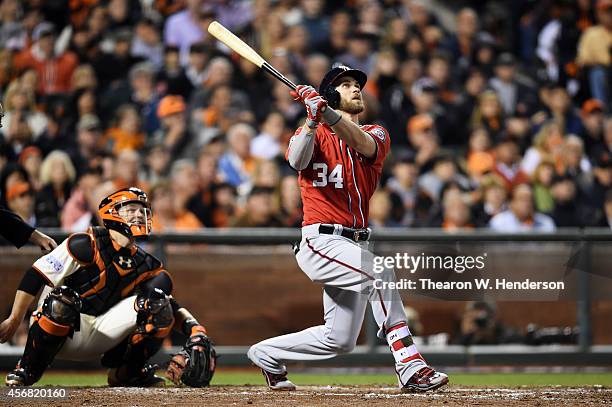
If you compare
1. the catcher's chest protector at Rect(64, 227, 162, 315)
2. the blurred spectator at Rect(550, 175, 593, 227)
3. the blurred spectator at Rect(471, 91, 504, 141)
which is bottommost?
the catcher's chest protector at Rect(64, 227, 162, 315)

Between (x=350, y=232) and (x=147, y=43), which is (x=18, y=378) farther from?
(x=147, y=43)

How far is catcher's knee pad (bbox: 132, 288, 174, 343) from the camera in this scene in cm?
604

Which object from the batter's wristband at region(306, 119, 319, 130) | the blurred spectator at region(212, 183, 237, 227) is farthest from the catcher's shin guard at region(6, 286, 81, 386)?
the blurred spectator at region(212, 183, 237, 227)

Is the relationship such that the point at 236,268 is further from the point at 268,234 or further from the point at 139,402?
the point at 139,402

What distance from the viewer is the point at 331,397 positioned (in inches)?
223

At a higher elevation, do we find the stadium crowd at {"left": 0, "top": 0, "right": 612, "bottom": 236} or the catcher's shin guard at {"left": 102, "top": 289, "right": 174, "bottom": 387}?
the stadium crowd at {"left": 0, "top": 0, "right": 612, "bottom": 236}

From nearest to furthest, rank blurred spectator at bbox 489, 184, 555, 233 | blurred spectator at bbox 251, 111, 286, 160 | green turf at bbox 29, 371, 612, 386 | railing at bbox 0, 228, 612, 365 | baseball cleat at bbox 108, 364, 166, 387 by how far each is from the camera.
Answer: baseball cleat at bbox 108, 364, 166, 387, green turf at bbox 29, 371, 612, 386, railing at bbox 0, 228, 612, 365, blurred spectator at bbox 489, 184, 555, 233, blurred spectator at bbox 251, 111, 286, 160

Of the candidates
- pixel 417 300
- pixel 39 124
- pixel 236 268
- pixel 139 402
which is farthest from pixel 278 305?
pixel 39 124

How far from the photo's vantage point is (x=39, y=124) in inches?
409

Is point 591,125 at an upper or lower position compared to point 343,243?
upper

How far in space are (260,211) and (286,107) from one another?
6.21ft

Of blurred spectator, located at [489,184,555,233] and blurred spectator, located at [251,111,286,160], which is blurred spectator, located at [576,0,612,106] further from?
blurred spectator, located at [251,111,286,160]

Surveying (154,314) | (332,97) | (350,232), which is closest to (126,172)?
(154,314)
